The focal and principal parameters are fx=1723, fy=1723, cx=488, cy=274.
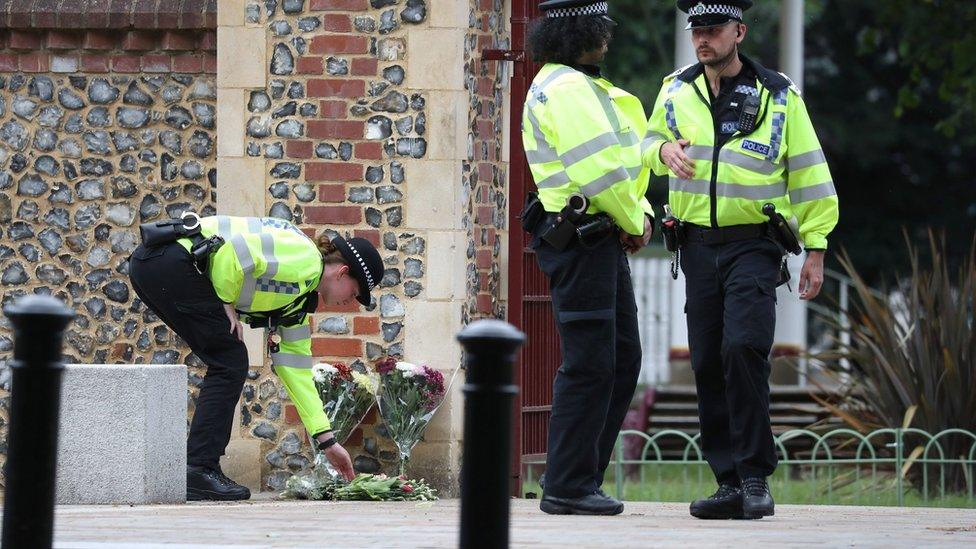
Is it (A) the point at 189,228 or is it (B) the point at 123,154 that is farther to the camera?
(B) the point at 123,154

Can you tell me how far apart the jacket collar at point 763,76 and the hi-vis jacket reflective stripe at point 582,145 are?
0.31m

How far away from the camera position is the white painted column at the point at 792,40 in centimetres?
1647

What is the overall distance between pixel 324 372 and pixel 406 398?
1.43ft

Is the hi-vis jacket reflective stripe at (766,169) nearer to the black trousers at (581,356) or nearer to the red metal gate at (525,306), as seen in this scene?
the black trousers at (581,356)

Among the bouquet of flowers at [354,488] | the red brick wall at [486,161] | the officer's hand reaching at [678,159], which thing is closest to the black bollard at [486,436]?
the officer's hand reaching at [678,159]

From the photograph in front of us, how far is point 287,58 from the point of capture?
8.80 meters

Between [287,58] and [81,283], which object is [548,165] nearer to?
[287,58]

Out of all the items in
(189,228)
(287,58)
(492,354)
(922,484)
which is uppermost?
(287,58)

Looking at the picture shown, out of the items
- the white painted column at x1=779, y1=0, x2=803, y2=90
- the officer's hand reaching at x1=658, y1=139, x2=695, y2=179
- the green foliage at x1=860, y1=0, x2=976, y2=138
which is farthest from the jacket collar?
Result: the white painted column at x1=779, y1=0, x2=803, y2=90

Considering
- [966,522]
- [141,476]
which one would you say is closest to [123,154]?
[141,476]

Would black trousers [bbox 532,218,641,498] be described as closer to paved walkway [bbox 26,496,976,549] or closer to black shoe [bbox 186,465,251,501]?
paved walkway [bbox 26,496,976,549]

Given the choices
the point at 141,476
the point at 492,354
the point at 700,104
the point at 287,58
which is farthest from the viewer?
the point at 287,58

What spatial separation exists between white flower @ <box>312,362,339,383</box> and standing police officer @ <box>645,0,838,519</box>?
94.8 inches

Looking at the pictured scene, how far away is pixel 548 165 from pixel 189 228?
181 cm
